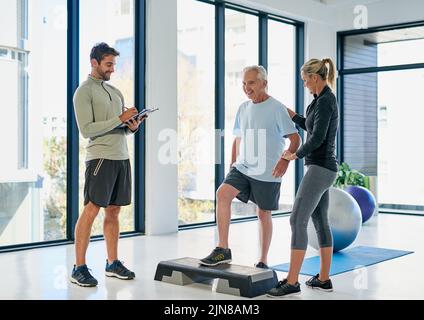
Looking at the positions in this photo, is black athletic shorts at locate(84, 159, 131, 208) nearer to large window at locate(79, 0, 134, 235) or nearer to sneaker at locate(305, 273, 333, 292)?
sneaker at locate(305, 273, 333, 292)

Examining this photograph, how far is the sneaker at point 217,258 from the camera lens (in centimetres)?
371

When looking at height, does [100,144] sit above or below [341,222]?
above

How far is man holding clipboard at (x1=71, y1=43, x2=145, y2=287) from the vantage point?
3600 mm

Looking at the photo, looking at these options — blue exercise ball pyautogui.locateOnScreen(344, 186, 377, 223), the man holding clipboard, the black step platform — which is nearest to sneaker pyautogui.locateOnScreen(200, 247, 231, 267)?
the black step platform

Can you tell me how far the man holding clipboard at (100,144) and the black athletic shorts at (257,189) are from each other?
0.70 m

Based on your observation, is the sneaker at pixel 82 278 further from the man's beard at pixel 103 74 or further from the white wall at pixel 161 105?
the white wall at pixel 161 105

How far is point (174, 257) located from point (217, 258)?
3.68 ft

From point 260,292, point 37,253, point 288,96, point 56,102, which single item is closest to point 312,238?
point 260,292

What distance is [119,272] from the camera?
385 centimetres

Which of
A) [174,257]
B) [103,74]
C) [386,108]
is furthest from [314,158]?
[386,108]

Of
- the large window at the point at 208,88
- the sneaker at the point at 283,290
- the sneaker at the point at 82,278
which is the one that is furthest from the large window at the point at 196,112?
the sneaker at the point at 283,290

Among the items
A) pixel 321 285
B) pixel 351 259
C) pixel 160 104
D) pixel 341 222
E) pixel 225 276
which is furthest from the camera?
pixel 160 104

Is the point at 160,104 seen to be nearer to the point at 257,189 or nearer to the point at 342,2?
the point at 257,189
